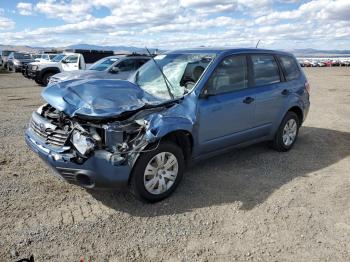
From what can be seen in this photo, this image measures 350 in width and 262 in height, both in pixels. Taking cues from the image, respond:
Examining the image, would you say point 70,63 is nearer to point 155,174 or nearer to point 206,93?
point 206,93

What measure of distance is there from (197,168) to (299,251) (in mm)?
2353

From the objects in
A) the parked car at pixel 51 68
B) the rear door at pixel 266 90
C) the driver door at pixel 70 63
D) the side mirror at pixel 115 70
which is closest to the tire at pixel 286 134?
the rear door at pixel 266 90

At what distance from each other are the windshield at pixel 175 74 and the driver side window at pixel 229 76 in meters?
0.19

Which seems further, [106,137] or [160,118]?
[160,118]

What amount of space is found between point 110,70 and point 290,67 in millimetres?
8578

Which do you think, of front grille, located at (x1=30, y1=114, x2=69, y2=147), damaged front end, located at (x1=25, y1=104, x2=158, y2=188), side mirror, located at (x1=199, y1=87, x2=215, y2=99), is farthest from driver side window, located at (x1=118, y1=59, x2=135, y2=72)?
damaged front end, located at (x1=25, y1=104, x2=158, y2=188)

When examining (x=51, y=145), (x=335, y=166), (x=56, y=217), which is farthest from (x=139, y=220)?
(x=335, y=166)

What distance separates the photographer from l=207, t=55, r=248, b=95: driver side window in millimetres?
5230

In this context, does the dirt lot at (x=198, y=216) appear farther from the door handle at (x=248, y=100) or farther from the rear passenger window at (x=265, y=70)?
the rear passenger window at (x=265, y=70)

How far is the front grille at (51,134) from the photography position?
4398 mm

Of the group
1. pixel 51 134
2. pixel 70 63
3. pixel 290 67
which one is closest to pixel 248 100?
pixel 290 67

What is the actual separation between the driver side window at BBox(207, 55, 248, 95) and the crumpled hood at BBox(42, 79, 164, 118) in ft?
2.73

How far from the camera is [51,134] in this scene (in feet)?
15.0

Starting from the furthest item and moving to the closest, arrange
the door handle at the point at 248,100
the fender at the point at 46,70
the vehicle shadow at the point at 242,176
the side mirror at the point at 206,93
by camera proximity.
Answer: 1. the fender at the point at 46,70
2. the door handle at the point at 248,100
3. the side mirror at the point at 206,93
4. the vehicle shadow at the point at 242,176
